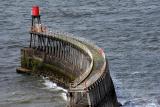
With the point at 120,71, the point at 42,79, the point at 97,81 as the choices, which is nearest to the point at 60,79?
the point at 42,79

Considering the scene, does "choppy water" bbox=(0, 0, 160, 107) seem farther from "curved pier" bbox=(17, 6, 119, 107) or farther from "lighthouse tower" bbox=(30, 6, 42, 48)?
"lighthouse tower" bbox=(30, 6, 42, 48)

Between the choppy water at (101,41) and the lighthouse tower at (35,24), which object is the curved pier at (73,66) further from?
the choppy water at (101,41)

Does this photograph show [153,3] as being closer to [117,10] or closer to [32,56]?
[117,10]

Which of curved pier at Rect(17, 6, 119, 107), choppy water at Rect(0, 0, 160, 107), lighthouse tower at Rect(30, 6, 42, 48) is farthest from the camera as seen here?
lighthouse tower at Rect(30, 6, 42, 48)

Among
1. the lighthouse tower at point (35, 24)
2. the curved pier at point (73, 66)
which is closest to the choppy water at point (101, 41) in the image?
the curved pier at point (73, 66)

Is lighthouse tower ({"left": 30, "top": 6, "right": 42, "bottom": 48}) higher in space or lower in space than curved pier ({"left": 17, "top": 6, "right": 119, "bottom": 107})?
higher

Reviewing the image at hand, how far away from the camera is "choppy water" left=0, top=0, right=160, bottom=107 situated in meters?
84.2

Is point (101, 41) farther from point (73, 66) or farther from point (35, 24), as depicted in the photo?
point (73, 66)

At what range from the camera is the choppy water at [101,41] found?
84.2m

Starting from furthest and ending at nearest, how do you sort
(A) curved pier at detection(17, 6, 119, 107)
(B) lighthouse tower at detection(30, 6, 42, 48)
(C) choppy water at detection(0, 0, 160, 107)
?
(B) lighthouse tower at detection(30, 6, 42, 48)
(C) choppy water at detection(0, 0, 160, 107)
(A) curved pier at detection(17, 6, 119, 107)

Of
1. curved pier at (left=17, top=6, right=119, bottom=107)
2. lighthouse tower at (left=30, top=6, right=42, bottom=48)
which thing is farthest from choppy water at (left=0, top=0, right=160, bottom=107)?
lighthouse tower at (left=30, top=6, right=42, bottom=48)

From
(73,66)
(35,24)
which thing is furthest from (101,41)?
(73,66)

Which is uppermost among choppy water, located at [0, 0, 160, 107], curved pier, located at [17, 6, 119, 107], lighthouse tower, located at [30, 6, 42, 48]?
lighthouse tower, located at [30, 6, 42, 48]

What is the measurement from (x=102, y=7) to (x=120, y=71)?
4726 cm
